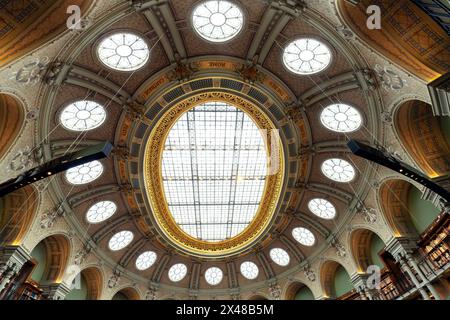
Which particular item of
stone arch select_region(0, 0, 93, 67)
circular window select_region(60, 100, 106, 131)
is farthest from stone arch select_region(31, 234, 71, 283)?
stone arch select_region(0, 0, 93, 67)

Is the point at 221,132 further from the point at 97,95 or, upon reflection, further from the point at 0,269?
the point at 0,269

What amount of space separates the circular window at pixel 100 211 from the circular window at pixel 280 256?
42.0 ft

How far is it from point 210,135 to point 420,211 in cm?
1274

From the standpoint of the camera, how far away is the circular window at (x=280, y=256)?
70.6 ft

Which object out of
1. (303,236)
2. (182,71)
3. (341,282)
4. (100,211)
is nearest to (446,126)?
(303,236)

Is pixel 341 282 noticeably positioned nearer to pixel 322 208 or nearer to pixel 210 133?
pixel 322 208

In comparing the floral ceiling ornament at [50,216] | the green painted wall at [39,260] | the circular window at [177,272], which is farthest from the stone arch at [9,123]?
the circular window at [177,272]

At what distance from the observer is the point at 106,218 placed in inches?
696

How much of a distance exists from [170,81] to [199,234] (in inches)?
557

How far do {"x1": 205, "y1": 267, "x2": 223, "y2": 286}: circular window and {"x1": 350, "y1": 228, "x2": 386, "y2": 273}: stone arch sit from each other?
1141cm

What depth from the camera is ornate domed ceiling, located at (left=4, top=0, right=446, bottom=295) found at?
37.6 feet
